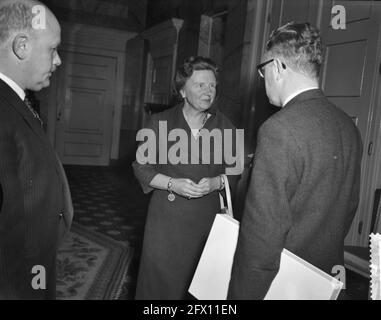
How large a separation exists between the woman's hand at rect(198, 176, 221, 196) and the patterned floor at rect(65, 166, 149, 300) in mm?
1457

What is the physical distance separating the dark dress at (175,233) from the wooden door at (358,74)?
1276 millimetres

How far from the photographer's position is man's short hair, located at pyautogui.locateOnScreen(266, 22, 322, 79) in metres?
1.40

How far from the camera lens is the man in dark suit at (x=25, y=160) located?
132 cm

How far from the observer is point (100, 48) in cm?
952

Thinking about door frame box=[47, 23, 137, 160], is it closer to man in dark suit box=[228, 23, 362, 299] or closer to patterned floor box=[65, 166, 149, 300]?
patterned floor box=[65, 166, 149, 300]

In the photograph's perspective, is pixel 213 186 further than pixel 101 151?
No

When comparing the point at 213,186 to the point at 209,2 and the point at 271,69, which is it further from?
the point at 209,2

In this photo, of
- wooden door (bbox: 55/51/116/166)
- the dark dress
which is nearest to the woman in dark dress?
the dark dress

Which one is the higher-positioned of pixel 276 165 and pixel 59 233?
pixel 276 165

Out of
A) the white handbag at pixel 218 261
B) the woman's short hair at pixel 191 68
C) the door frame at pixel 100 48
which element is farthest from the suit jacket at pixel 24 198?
the door frame at pixel 100 48

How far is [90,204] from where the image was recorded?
6.28m
